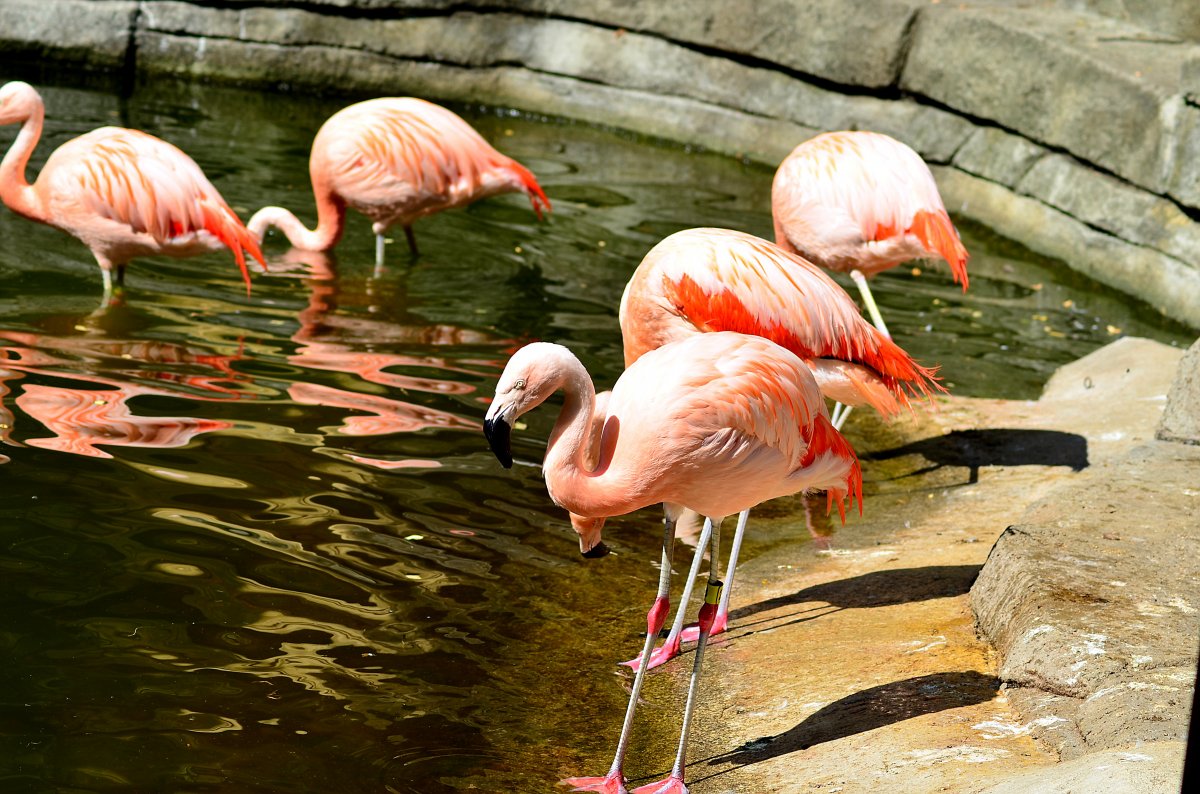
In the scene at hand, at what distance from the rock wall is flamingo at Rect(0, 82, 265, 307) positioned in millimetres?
4389

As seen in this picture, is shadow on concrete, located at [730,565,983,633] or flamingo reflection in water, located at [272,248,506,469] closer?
shadow on concrete, located at [730,565,983,633]

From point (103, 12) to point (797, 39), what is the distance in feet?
16.9

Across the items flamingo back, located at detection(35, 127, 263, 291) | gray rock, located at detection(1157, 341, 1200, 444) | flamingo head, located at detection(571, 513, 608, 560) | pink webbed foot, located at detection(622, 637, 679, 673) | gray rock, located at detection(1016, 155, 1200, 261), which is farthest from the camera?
gray rock, located at detection(1016, 155, 1200, 261)

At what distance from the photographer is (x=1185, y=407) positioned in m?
4.29

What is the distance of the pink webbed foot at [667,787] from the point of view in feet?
9.73

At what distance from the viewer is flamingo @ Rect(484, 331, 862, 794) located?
9.73 ft

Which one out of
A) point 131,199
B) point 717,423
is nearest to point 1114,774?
point 717,423

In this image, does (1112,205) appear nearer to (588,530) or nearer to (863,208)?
(863,208)

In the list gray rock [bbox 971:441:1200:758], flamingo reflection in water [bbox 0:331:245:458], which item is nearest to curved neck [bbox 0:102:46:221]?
flamingo reflection in water [bbox 0:331:245:458]

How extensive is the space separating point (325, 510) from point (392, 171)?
2940mm

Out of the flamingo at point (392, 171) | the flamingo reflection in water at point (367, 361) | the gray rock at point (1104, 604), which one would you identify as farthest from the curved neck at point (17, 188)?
the gray rock at point (1104, 604)

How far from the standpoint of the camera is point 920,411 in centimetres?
545

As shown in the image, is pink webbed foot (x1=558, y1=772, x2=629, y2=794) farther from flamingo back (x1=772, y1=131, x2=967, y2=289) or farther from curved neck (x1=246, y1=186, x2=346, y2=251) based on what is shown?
curved neck (x1=246, y1=186, x2=346, y2=251)

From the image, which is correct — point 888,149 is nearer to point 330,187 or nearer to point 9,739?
point 330,187
